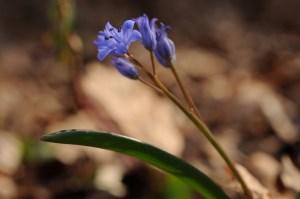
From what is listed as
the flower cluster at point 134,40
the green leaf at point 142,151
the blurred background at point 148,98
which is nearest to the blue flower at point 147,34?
the flower cluster at point 134,40

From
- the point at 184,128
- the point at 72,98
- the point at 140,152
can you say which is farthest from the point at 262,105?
the point at 140,152

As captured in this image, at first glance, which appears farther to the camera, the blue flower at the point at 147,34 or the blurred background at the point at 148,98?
the blurred background at the point at 148,98

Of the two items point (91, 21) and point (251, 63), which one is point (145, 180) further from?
point (91, 21)

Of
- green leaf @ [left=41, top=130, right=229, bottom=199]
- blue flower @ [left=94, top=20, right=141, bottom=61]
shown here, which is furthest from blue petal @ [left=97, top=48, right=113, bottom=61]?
green leaf @ [left=41, top=130, right=229, bottom=199]

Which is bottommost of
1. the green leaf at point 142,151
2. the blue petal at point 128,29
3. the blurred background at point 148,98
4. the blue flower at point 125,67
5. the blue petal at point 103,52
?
the green leaf at point 142,151

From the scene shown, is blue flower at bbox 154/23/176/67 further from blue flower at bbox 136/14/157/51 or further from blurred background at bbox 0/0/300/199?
blurred background at bbox 0/0/300/199

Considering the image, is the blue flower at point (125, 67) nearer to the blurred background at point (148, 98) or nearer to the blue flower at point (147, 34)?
the blue flower at point (147, 34)
